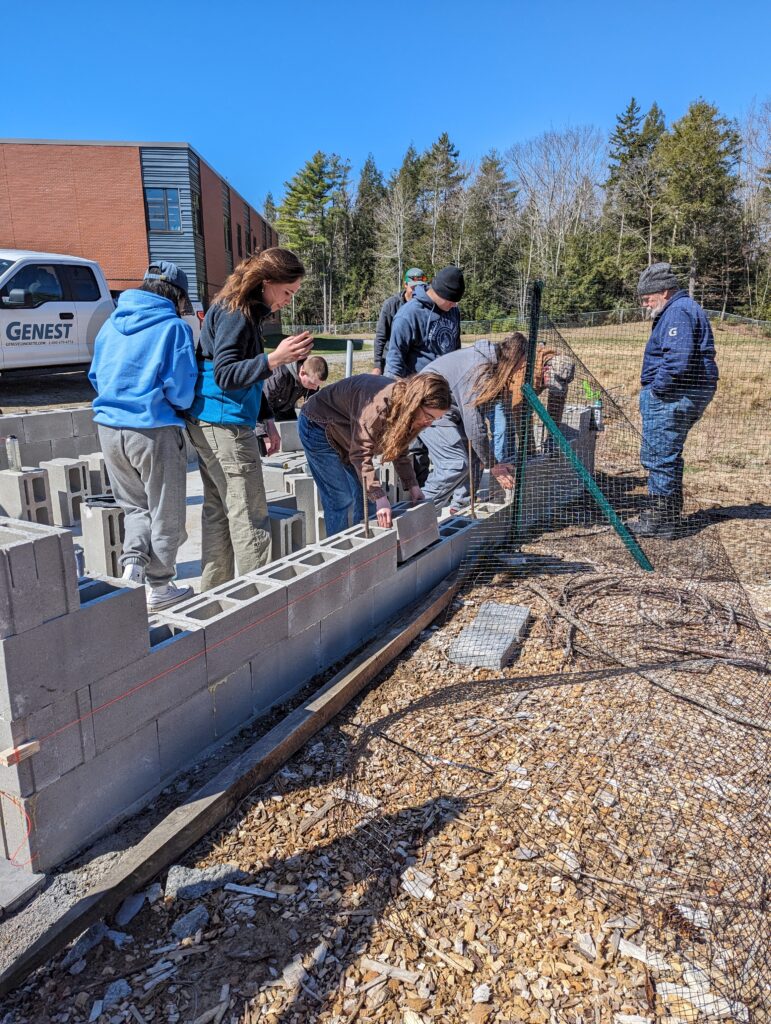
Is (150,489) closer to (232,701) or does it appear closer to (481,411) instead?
(232,701)

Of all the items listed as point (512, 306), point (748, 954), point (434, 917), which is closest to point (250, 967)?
point (434, 917)

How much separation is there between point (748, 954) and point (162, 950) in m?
1.68

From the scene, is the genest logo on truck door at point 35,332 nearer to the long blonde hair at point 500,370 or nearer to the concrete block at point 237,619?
the long blonde hair at point 500,370

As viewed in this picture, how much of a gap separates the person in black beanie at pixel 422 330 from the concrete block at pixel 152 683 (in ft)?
11.0

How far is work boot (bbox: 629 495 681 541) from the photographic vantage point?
583 cm

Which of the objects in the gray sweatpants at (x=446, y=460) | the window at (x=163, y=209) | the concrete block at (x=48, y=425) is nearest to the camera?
the gray sweatpants at (x=446, y=460)

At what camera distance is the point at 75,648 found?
234cm

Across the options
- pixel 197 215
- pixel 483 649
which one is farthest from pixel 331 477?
pixel 197 215

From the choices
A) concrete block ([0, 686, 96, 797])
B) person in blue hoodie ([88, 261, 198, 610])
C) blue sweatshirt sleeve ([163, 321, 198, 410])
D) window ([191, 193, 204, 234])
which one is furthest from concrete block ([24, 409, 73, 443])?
window ([191, 193, 204, 234])

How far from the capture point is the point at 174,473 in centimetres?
371

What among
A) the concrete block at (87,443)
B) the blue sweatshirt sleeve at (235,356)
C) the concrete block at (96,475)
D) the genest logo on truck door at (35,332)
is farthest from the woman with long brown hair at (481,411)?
the genest logo on truck door at (35,332)

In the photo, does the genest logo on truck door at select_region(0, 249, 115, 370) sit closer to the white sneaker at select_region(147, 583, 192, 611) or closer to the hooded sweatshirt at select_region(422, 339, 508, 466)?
the hooded sweatshirt at select_region(422, 339, 508, 466)

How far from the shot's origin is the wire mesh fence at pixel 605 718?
2.20m

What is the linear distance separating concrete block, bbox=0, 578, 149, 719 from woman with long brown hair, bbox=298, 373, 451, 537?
1605 mm
